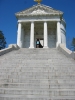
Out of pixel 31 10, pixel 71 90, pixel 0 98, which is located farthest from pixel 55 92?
pixel 31 10

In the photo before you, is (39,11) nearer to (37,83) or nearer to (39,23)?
(39,23)

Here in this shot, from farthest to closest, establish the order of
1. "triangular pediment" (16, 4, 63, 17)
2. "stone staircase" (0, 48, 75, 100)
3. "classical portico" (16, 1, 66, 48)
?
"triangular pediment" (16, 4, 63, 17) → "classical portico" (16, 1, 66, 48) → "stone staircase" (0, 48, 75, 100)

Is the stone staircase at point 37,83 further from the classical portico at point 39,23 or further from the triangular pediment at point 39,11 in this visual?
the triangular pediment at point 39,11

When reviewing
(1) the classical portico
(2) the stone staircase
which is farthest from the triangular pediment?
(2) the stone staircase

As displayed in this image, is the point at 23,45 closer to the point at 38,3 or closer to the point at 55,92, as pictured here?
the point at 38,3

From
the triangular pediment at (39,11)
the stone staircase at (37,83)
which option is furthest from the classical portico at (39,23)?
the stone staircase at (37,83)

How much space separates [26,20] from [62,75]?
2305 cm

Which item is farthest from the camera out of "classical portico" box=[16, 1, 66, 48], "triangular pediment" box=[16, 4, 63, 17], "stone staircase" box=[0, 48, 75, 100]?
"triangular pediment" box=[16, 4, 63, 17]

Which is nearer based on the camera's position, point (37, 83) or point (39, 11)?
point (37, 83)

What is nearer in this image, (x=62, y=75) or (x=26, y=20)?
(x=62, y=75)

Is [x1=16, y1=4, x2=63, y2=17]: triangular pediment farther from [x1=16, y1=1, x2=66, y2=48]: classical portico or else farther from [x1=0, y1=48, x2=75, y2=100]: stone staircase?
[x1=0, y1=48, x2=75, y2=100]: stone staircase

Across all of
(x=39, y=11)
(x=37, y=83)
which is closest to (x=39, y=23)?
(x=39, y=11)

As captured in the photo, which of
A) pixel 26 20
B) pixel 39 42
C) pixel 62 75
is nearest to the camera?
pixel 62 75

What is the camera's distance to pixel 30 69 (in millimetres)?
11102
